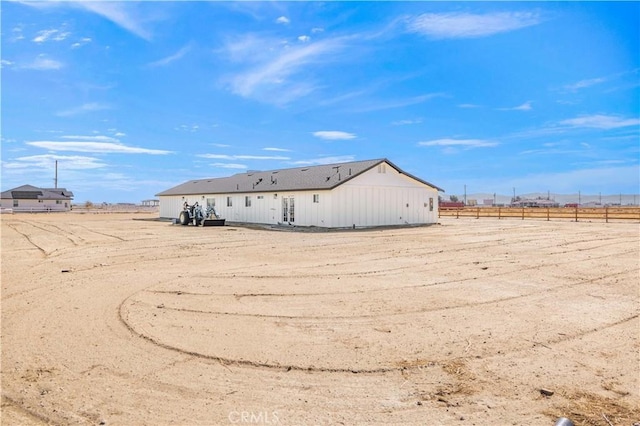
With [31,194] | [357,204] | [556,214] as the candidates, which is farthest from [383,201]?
[31,194]

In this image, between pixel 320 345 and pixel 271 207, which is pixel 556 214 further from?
pixel 320 345

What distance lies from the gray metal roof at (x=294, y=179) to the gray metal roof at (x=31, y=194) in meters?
47.2

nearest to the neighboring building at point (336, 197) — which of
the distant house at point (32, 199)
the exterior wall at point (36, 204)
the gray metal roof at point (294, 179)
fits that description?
the gray metal roof at point (294, 179)

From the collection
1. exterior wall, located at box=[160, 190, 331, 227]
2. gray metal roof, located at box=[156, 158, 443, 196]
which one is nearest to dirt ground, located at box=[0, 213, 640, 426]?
exterior wall, located at box=[160, 190, 331, 227]

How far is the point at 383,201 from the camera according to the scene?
2902cm

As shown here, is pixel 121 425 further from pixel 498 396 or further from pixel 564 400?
pixel 564 400

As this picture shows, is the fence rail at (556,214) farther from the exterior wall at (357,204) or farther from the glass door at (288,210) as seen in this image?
the glass door at (288,210)

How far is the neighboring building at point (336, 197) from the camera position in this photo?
26625mm

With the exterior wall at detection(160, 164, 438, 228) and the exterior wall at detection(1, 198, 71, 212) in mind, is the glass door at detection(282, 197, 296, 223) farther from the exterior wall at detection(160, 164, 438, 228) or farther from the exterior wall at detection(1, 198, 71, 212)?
the exterior wall at detection(1, 198, 71, 212)

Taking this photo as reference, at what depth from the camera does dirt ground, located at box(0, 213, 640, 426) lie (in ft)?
13.0

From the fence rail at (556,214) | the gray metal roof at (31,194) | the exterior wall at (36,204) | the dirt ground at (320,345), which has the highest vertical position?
the gray metal roof at (31,194)

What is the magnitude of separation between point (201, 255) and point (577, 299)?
34.1 feet

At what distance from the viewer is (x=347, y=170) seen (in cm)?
2880

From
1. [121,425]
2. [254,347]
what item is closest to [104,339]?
[254,347]
